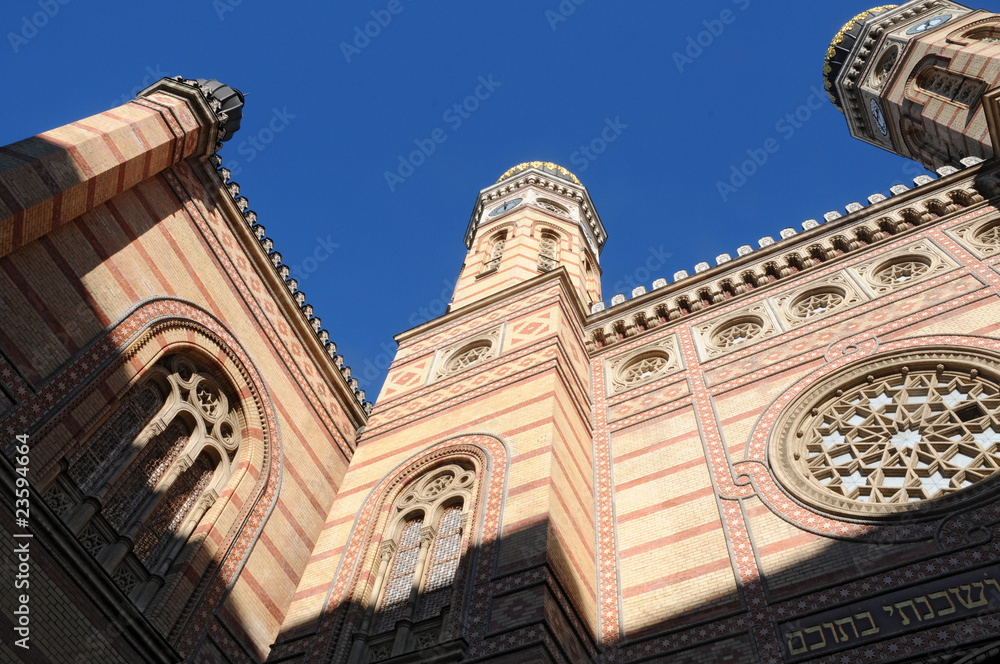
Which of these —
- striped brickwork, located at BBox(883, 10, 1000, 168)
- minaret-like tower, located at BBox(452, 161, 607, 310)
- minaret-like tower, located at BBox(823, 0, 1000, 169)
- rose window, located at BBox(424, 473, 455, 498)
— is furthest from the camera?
minaret-like tower, located at BBox(823, 0, 1000, 169)

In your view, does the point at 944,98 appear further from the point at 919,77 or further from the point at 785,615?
the point at 785,615

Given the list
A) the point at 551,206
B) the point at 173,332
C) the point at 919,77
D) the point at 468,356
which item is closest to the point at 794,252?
the point at 468,356

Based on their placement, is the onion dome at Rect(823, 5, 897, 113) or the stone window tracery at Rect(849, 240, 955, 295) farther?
the onion dome at Rect(823, 5, 897, 113)

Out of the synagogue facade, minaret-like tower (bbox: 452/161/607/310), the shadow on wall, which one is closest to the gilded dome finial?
minaret-like tower (bbox: 452/161/607/310)

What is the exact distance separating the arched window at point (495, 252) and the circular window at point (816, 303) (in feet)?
21.9

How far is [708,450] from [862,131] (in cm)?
1928

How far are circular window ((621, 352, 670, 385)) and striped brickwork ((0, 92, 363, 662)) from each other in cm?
432

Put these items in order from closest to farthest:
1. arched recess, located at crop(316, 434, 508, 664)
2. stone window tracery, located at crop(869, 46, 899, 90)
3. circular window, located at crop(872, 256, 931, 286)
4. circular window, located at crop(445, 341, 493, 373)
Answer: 1. arched recess, located at crop(316, 434, 508, 664)
2. circular window, located at crop(872, 256, 931, 286)
3. circular window, located at crop(445, 341, 493, 373)
4. stone window tracery, located at crop(869, 46, 899, 90)

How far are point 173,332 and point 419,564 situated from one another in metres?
4.09

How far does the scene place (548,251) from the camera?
57.7 ft

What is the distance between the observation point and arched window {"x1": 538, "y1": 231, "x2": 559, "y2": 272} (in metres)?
16.8

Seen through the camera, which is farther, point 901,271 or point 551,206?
point 551,206

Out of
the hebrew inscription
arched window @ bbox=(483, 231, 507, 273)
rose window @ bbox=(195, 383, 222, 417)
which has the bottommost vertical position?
the hebrew inscription

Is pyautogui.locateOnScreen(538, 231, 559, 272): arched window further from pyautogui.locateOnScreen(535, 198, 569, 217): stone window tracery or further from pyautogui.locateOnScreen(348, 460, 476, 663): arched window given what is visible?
pyautogui.locateOnScreen(348, 460, 476, 663): arched window
